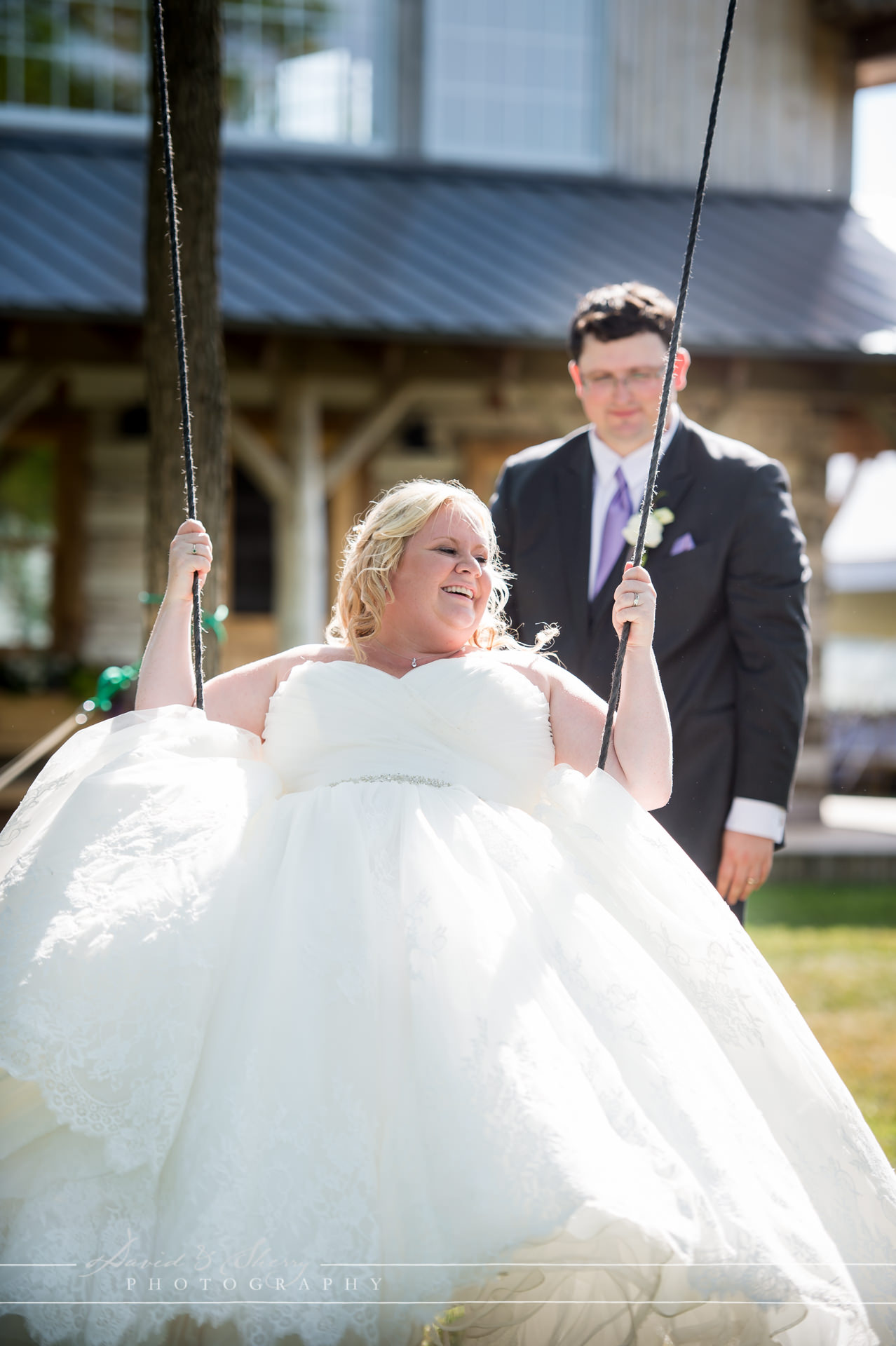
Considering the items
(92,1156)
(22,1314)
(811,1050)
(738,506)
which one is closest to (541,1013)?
(811,1050)

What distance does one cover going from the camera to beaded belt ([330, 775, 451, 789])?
2.21 meters

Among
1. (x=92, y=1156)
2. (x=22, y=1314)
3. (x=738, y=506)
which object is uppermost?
(x=738, y=506)

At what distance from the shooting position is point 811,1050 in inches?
77.3

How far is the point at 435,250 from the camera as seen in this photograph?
8.28 m

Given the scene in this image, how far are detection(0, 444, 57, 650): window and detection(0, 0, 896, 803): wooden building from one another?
1.46 m

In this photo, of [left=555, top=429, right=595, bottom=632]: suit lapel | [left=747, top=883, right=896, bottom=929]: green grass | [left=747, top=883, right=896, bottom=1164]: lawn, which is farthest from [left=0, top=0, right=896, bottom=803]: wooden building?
[left=555, top=429, right=595, bottom=632]: suit lapel

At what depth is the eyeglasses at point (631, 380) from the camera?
283 centimetres

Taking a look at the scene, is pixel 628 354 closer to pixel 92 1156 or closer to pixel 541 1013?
pixel 541 1013

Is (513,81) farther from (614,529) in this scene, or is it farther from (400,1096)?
(400,1096)

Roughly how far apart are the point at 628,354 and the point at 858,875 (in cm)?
627

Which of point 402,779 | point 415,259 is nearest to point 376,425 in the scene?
point 415,259

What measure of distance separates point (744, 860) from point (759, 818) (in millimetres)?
101

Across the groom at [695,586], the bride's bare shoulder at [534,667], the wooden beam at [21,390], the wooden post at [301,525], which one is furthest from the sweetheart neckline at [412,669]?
the wooden beam at [21,390]

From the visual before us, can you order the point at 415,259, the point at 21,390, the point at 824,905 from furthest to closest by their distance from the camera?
the point at 415,259
the point at 21,390
the point at 824,905
